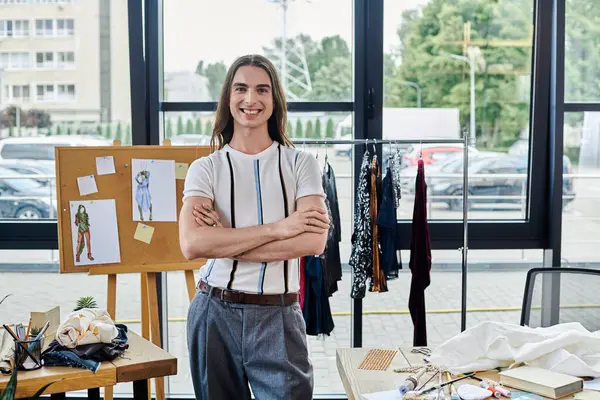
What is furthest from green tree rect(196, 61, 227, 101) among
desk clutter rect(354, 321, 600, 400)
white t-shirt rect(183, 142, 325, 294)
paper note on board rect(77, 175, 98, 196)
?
desk clutter rect(354, 321, 600, 400)

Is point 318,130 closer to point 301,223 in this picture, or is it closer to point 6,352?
point 301,223

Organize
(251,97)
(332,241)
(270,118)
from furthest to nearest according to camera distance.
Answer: (332,241)
(270,118)
(251,97)

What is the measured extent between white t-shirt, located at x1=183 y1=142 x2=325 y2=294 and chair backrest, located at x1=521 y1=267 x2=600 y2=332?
114 cm

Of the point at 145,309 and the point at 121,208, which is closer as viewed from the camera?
the point at 121,208

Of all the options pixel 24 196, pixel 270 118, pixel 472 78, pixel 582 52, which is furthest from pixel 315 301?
pixel 582 52

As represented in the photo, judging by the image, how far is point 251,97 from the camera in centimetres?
225

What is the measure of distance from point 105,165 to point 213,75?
2.81ft

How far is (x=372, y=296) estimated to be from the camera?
3887 mm

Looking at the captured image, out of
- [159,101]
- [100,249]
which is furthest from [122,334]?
[159,101]

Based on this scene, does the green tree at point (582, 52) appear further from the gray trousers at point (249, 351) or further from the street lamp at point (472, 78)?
the gray trousers at point (249, 351)

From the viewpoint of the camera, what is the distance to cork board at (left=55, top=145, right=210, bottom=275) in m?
3.20

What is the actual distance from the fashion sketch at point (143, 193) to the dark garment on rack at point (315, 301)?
2.53ft

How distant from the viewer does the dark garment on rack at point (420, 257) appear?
337 centimetres

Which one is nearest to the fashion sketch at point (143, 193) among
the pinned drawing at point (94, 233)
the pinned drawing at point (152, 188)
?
the pinned drawing at point (152, 188)
